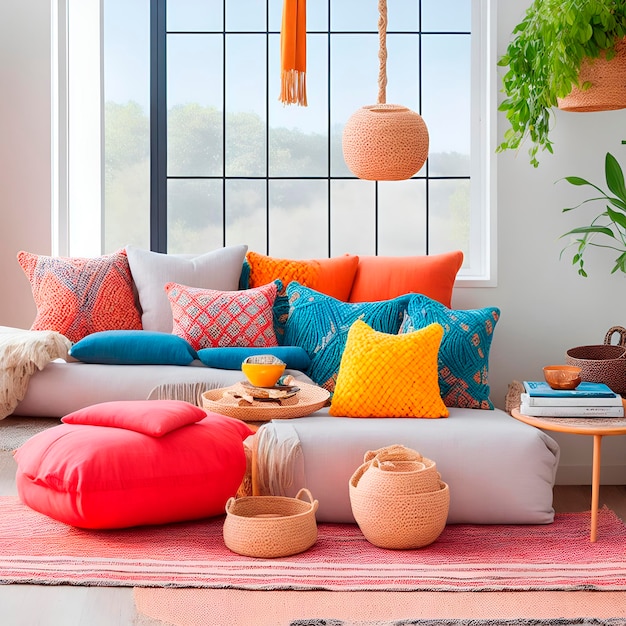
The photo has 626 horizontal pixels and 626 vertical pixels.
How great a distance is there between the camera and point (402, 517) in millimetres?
2523

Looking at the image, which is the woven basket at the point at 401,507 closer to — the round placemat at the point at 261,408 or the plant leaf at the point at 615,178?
the round placemat at the point at 261,408

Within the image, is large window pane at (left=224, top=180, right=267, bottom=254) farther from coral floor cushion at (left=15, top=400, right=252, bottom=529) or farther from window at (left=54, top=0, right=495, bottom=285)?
coral floor cushion at (left=15, top=400, right=252, bottom=529)

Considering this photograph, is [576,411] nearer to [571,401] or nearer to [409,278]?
[571,401]

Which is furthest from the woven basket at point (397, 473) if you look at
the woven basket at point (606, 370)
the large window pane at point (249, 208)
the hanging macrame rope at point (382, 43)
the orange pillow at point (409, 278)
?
the large window pane at point (249, 208)

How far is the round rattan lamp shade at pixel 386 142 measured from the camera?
3.46m

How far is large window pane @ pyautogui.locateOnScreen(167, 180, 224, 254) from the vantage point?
4.38m

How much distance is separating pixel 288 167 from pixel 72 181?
1092 millimetres

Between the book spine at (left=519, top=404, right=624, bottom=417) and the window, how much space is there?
1639mm

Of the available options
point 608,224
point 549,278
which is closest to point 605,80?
point 608,224

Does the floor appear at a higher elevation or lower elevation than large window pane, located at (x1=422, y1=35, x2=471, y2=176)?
lower

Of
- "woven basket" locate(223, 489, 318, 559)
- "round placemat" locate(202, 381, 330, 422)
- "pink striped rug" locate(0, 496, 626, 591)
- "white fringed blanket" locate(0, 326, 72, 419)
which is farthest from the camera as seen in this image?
"white fringed blanket" locate(0, 326, 72, 419)

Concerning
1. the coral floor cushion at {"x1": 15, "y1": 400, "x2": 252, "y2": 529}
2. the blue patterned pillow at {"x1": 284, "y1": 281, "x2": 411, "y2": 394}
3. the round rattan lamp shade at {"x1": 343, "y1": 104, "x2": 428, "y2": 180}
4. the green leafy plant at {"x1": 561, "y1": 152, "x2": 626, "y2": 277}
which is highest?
the round rattan lamp shade at {"x1": 343, "y1": 104, "x2": 428, "y2": 180}

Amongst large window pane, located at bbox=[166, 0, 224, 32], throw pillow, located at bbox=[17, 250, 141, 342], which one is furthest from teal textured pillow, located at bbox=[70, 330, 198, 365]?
large window pane, located at bbox=[166, 0, 224, 32]

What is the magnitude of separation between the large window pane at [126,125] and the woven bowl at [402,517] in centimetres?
250
